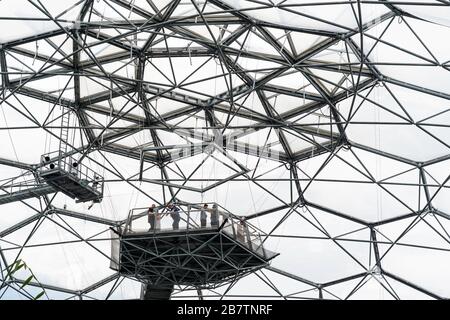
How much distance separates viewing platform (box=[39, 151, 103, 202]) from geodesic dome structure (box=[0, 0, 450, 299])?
61 centimetres

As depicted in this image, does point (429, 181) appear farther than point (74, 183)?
Yes

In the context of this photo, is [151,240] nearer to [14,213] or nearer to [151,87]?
[151,87]

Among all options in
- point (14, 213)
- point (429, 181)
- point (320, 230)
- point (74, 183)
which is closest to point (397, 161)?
point (429, 181)

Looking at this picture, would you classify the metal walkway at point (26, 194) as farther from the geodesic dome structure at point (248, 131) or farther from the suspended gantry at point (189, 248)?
the suspended gantry at point (189, 248)

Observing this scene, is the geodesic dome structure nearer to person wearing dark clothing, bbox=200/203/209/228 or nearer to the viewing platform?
the viewing platform

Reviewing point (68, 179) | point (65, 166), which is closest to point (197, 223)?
point (68, 179)

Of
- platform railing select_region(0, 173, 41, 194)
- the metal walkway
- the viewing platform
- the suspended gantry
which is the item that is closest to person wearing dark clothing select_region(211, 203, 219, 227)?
the suspended gantry

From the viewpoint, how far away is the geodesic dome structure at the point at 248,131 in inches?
1282

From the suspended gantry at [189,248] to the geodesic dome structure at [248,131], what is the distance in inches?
136

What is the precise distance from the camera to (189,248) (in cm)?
3666

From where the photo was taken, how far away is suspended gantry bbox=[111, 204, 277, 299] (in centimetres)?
3547

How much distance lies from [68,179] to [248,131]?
912 centimetres

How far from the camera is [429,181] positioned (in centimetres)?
4012

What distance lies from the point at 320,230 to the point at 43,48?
1728cm
